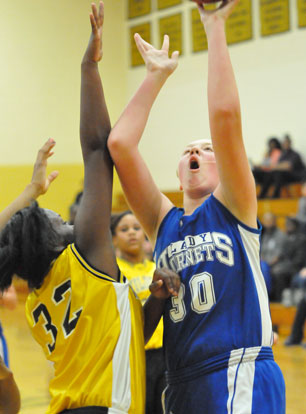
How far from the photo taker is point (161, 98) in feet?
51.0

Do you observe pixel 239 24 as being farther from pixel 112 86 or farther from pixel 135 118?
pixel 135 118

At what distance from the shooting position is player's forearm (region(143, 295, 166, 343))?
7.07 ft

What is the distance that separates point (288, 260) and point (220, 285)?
778 cm

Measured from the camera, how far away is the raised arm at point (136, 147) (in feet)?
7.02

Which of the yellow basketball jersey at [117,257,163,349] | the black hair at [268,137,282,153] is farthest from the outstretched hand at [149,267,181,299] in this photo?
the black hair at [268,137,282,153]

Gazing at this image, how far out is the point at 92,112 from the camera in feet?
7.16

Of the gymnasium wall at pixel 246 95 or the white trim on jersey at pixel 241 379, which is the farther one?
the gymnasium wall at pixel 246 95

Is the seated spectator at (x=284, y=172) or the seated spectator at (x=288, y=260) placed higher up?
the seated spectator at (x=284, y=172)

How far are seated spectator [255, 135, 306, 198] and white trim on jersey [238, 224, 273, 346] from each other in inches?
424

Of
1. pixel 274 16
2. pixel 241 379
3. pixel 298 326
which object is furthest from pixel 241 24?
pixel 241 379

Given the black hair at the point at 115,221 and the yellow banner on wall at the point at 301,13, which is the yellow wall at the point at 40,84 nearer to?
the yellow banner on wall at the point at 301,13

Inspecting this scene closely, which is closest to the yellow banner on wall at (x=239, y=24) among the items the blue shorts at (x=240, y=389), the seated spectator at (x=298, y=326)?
the seated spectator at (x=298, y=326)

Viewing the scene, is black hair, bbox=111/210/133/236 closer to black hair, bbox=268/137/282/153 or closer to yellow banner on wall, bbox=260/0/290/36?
black hair, bbox=268/137/282/153

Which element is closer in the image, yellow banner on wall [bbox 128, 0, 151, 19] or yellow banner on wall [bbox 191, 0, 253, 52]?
yellow banner on wall [bbox 191, 0, 253, 52]
